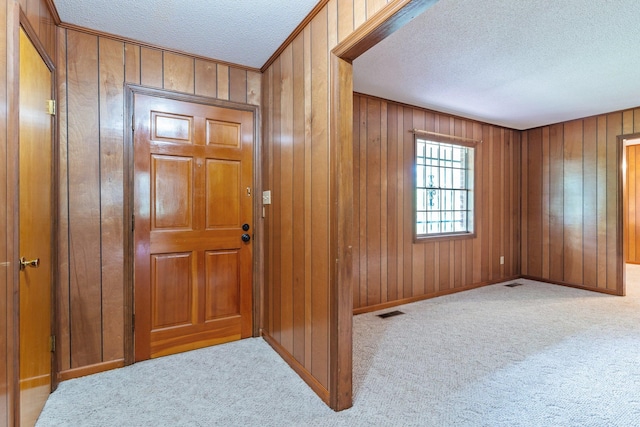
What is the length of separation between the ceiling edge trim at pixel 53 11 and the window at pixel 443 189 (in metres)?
3.56

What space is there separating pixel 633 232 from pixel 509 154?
379 cm

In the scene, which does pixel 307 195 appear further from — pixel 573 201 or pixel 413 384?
pixel 573 201

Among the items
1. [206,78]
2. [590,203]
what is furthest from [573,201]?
[206,78]

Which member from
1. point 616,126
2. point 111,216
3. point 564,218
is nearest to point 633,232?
point 564,218

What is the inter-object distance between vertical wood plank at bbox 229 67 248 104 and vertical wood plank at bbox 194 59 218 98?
0.42ft

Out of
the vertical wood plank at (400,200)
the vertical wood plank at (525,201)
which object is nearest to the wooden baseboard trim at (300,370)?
the vertical wood plank at (400,200)

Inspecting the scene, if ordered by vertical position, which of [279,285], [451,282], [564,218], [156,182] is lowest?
[451,282]

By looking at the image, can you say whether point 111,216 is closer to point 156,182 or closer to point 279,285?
point 156,182

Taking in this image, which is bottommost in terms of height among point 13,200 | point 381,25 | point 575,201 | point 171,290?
point 171,290

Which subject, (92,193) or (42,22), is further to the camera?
(92,193)

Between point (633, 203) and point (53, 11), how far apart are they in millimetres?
9135

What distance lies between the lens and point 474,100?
3.59 metres

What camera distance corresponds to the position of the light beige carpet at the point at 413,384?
68.6 inches

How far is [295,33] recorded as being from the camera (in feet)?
7.36
